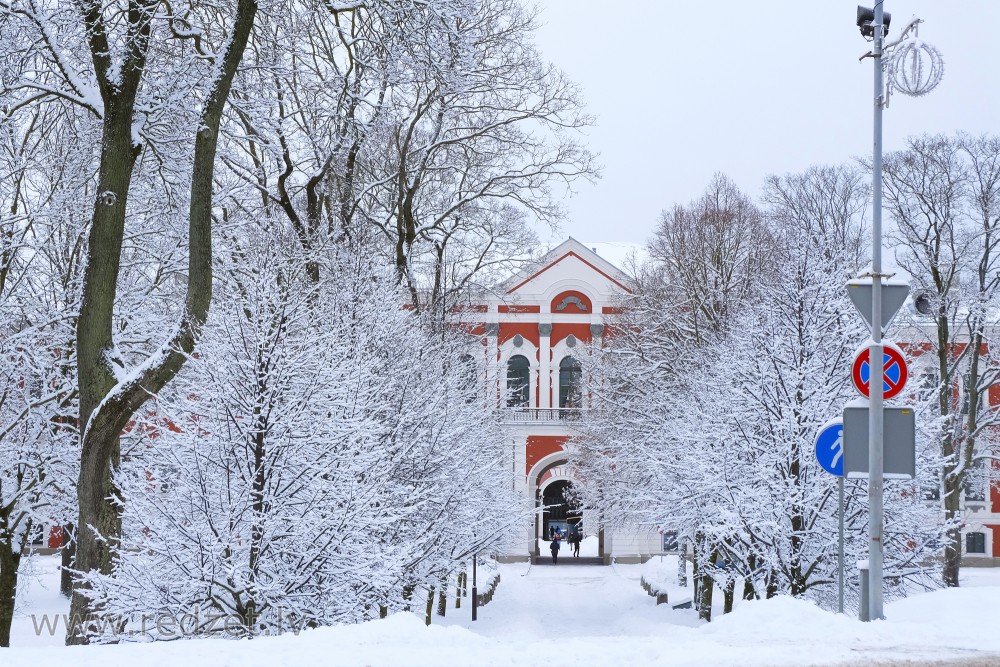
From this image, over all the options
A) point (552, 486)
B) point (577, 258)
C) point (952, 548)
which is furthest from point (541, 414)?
point (952, 548)

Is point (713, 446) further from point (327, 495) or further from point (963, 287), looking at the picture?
Result: point (963, 287)

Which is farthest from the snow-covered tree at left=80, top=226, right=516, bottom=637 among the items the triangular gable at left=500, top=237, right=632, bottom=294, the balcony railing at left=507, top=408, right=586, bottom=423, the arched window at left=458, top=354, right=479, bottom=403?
the triangular gable at left=500, top=237, right=632, bottom=294

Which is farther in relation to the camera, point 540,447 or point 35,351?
point 540,447

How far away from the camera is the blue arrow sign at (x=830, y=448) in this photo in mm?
9141

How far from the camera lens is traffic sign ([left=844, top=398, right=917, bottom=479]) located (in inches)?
335

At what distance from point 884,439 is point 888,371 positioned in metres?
0.63

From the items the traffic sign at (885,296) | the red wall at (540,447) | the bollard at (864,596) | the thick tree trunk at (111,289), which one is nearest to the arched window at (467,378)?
the thick tree trunk at (111,289)

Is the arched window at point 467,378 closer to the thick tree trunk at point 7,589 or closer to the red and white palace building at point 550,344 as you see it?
the thick tree trunk at point 7,589

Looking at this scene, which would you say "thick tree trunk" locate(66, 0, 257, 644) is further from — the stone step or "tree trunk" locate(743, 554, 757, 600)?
the stone step

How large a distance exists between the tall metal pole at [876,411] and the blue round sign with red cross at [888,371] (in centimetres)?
13

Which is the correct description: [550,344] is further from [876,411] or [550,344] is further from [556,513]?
[876,411]

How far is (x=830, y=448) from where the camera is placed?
9211 mm

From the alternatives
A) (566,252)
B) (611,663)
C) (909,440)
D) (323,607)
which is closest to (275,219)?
(323,607)

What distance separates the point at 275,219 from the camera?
61.1ft
